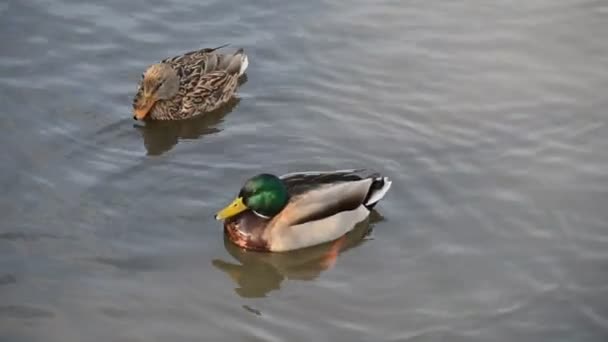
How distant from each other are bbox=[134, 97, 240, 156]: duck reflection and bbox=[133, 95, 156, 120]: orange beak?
98 millimetres

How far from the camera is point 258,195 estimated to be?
8766 millimetres

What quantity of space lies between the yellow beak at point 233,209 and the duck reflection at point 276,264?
26 centimetres

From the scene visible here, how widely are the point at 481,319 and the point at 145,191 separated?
9.60 ft

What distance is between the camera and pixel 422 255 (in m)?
8.66

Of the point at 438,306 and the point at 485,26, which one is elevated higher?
the point at 485,26

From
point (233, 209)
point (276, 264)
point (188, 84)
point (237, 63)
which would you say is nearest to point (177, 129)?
point (188, 84)

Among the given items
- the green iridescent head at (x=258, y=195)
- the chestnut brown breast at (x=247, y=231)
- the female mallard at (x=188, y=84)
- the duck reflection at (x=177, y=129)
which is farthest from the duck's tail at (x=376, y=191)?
the female mallard at (x=188, y=84)

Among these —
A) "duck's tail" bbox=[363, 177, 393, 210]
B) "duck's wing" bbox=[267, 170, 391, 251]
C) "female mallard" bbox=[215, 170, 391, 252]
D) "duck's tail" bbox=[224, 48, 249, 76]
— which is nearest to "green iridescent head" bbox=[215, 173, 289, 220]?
"female mallard" bbox=[215, 170, 391, 252]

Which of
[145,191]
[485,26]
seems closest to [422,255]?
[145,191]

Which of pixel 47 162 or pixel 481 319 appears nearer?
pixel 481 319

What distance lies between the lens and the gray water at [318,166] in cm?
796

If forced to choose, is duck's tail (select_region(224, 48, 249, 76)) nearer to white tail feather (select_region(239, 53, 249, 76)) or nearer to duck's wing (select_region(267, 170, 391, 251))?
white tail feather (select_region(239, 53, 249, 76))

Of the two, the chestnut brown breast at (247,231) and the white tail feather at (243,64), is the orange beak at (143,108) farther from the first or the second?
the chestnut brown breast at (247,231)

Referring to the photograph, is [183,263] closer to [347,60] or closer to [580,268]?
[580,268]
